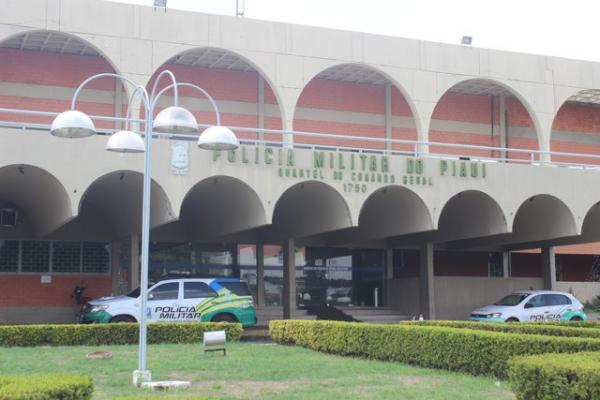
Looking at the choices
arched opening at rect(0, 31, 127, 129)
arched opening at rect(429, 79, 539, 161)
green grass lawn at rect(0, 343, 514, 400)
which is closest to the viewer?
green grass lawn at rect(0, 343, 514, 400)

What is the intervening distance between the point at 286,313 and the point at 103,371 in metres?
14.4

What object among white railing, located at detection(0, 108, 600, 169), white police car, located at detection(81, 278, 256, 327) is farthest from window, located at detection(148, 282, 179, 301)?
white railing, located at detection(0, 108, 600, 169)

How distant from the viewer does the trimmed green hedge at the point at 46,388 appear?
25.5ft

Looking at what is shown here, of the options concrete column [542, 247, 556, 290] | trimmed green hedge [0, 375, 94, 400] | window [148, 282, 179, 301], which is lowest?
trimmed green hedge [0, 375, 94, 400]

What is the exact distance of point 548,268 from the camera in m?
31.6

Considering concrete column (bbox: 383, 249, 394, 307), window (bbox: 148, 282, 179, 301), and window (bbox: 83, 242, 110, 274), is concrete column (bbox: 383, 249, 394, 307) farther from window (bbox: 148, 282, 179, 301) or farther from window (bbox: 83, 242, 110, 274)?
window (bbox: 148, 282, 179, 301)

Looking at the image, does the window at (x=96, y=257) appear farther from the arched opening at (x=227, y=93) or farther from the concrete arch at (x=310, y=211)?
the concrete arch at (x=310, y=211)

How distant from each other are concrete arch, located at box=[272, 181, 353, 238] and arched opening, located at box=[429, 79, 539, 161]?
24.5ft

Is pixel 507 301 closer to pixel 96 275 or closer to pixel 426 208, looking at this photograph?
pixel 426 208

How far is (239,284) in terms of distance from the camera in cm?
2283

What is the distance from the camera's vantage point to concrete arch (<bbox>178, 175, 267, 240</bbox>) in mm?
23000

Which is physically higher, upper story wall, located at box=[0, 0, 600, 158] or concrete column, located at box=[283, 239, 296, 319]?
upper story wall, located at box=[0, 0, 600, 158]

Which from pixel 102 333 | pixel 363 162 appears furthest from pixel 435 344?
pixel 363 162

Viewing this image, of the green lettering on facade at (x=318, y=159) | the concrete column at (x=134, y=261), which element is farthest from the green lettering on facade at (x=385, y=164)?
the concrete column at (x=134, y=261)
